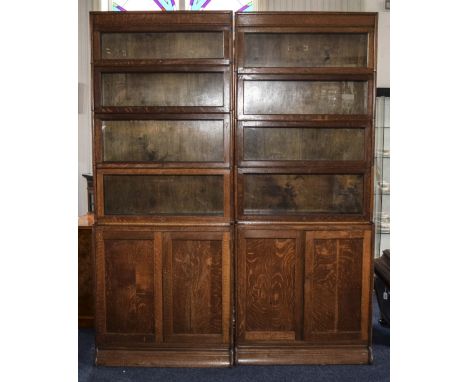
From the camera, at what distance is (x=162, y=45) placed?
2.26 meters

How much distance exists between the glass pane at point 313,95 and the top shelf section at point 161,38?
0.24 m

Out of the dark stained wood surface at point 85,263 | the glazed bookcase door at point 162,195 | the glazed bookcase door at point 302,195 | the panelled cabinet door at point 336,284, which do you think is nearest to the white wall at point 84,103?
the dark stained wood surface at point 85,263

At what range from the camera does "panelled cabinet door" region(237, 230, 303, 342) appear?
7.54 ft

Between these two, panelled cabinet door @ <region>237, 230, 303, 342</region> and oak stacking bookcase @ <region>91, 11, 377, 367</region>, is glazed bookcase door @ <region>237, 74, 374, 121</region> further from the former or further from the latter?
panelled cabinet door @ <region>237, 230, 303, 342</region>

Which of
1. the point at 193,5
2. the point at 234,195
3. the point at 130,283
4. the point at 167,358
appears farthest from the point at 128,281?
the point at 193,5

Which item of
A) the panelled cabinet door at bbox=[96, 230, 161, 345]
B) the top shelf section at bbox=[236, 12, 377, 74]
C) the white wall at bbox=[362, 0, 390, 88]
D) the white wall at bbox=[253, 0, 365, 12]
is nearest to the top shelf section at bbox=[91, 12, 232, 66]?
the top shelf section at bbox=[236, 12, 377, 74]

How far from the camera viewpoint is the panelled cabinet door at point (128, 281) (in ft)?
7.52
